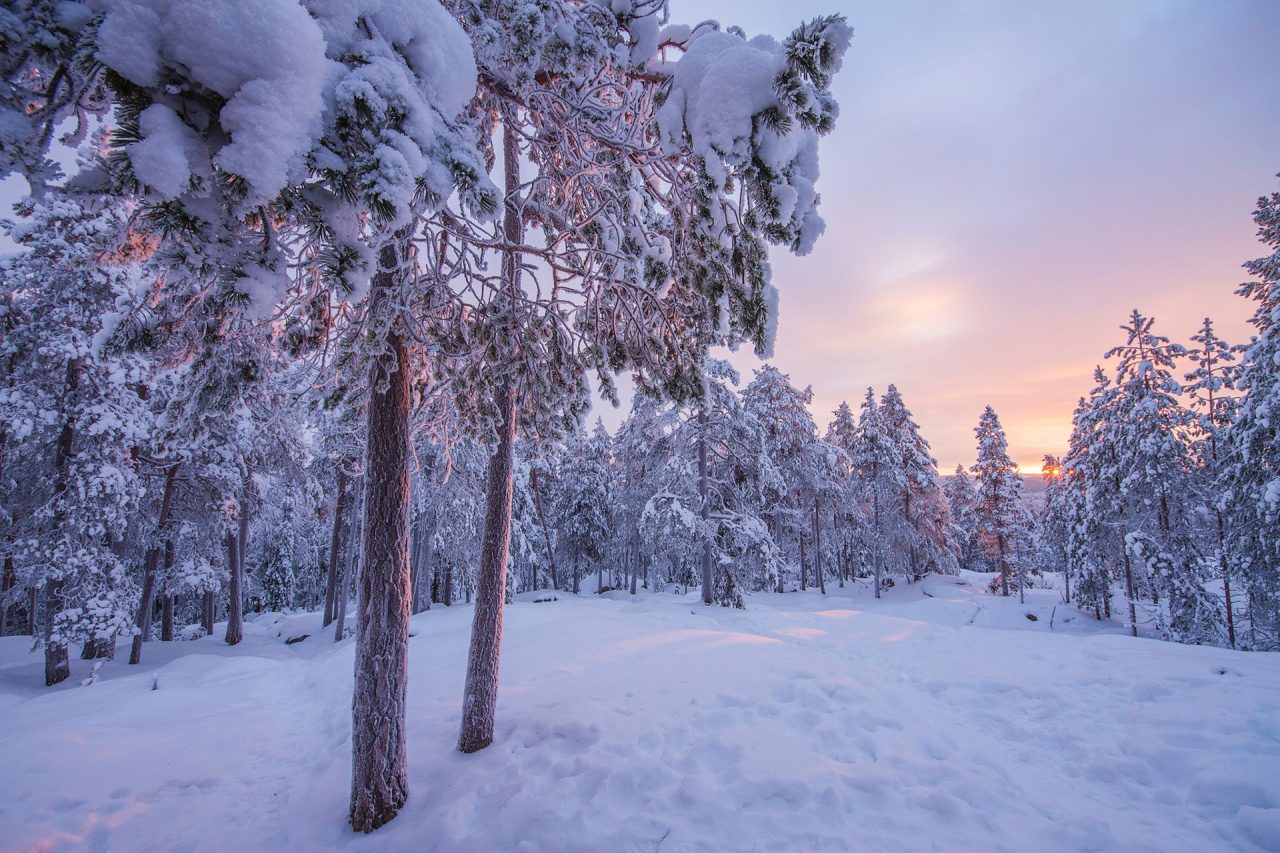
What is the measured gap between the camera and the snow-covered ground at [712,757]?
13.1ft

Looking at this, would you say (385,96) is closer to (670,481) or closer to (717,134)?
(717,134)

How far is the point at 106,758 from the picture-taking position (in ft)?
18.9

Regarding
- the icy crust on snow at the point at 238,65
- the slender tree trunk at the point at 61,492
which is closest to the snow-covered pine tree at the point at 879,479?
the icy crust on snow at the point at 238,65

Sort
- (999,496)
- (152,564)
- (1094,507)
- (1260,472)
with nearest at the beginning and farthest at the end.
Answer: (1260,472), (152,564), (1094,507), (999,496)

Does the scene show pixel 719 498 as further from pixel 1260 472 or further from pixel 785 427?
pixel 1260 472

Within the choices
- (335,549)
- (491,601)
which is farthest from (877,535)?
(335,549)

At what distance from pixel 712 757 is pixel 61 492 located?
15835 mm

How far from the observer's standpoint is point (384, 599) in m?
4.64

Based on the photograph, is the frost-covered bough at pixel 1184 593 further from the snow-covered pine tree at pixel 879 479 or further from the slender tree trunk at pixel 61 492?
the slender tree trunk at pixel 61 492

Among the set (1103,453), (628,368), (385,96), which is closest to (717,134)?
(385,96)

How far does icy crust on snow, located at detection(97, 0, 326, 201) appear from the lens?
5.65 ft

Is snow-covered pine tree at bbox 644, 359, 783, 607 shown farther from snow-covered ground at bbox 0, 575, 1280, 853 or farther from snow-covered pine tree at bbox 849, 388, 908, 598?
snow-covered pine tree at bbox 849, 388, 908, 598

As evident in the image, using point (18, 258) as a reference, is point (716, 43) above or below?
below

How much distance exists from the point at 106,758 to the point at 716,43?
9914 mm
